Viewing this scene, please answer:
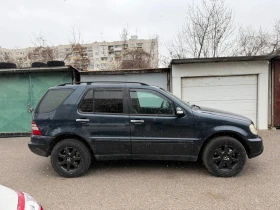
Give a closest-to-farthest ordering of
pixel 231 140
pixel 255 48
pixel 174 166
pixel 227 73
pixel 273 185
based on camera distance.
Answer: pixel 273 185, pixel 231 140, pixel 174 166, pixel 227 73, pixel 255 48

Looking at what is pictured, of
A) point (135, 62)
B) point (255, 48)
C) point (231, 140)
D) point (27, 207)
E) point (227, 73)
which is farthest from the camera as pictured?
point (135, 62)

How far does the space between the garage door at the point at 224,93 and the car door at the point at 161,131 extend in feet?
14.7

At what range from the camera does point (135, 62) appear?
62.6ft

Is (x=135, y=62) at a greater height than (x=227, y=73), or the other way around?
(x=135, y=62)

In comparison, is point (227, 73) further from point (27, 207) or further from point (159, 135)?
point (27, 207)

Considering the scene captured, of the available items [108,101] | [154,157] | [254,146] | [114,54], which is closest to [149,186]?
[154,157]

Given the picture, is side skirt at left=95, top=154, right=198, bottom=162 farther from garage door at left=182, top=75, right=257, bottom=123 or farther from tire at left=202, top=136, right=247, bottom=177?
garage door at left=182, top=75, right=257, bottom=123

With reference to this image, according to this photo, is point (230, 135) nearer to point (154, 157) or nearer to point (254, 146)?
point (254, 146)

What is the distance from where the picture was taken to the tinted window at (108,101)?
4305 millimetres

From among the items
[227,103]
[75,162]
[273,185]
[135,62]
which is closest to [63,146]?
[75,162]

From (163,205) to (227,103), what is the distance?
6.33 m

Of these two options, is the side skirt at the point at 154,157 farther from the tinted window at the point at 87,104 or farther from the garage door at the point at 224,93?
the garage door at the point at 224,93

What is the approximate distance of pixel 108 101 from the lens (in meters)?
4.35

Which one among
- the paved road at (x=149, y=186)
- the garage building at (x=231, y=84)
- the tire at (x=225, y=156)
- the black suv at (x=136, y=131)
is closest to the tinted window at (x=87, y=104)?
the black suv at (x=136, y=131)
